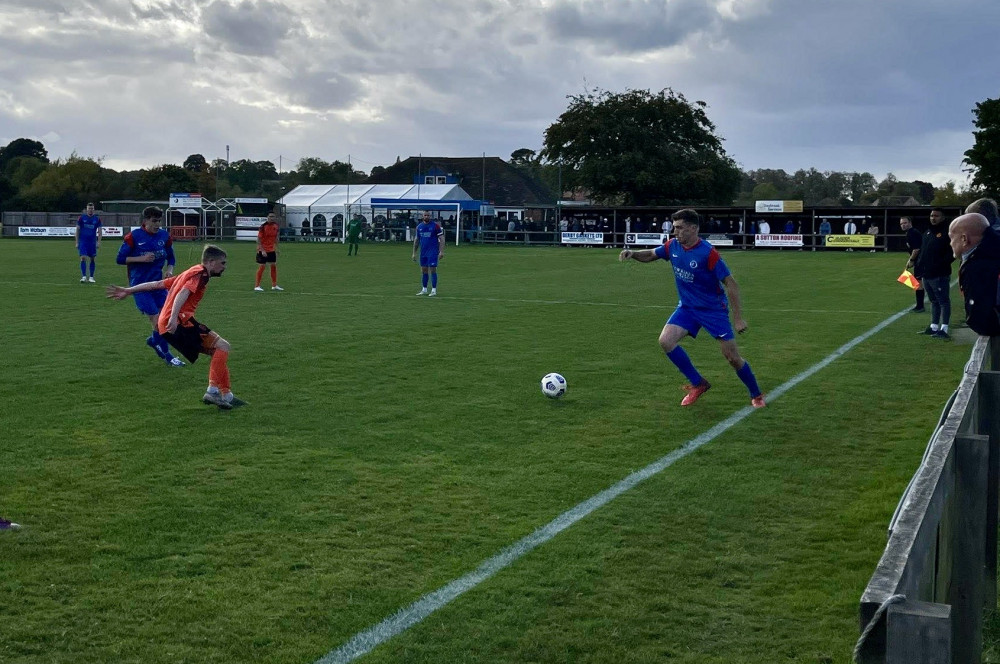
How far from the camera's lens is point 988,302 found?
729 centimetres

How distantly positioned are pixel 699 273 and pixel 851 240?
4652 centimetres

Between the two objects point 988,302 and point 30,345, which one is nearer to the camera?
point 988,302

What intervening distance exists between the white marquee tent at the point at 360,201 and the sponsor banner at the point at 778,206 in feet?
60.5

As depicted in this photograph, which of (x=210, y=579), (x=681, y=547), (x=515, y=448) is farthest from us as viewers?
(x=515, y=448)

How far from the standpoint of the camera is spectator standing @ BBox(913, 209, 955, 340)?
16156 mm

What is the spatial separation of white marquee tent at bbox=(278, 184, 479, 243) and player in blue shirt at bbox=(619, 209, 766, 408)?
53.9 meters

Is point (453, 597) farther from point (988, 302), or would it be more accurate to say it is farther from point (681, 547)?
point (988, 302)

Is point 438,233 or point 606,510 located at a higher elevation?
point 438,233

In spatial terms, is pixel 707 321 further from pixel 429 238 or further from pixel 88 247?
pixel 88 247

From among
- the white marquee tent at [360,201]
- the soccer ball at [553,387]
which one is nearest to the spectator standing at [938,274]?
the soccer ball at [553,387]

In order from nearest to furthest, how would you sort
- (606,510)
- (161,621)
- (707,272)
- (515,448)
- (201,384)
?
(161,621) → (606,510) → (515,448) → (707,272) → (201,384)

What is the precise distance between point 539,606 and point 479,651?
1.85ft

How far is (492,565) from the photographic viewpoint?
5.45 m

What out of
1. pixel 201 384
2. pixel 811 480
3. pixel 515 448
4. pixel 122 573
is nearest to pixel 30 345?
pixel 201 384
